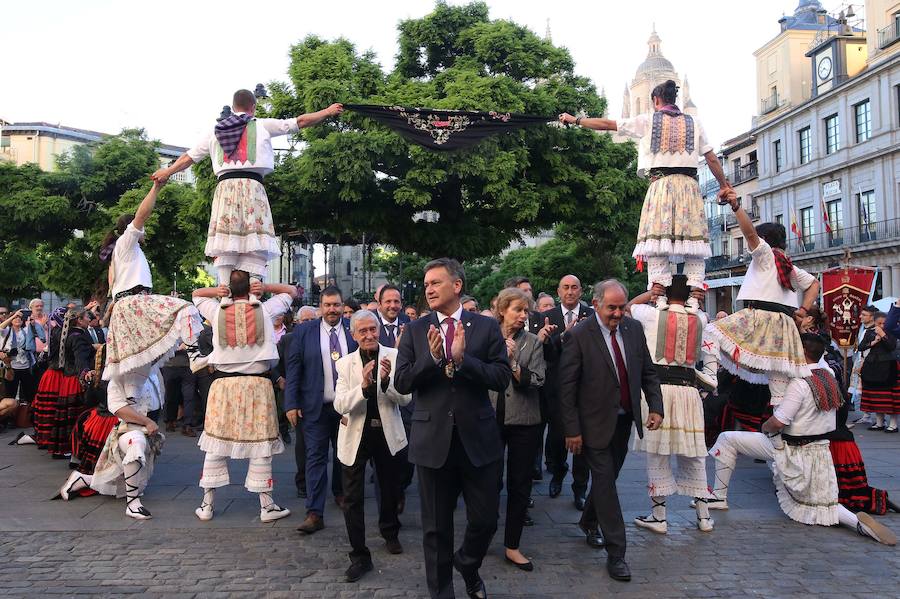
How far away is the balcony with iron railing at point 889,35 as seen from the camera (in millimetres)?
33812

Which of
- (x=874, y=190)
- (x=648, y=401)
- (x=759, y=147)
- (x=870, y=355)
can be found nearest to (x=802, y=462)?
(x=648, y=401)

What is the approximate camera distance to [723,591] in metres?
4.59

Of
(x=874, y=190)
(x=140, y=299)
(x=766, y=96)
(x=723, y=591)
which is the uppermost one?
(x=766, y=96)

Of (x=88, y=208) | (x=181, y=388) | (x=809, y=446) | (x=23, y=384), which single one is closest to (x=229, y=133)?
(x=809, y=446)

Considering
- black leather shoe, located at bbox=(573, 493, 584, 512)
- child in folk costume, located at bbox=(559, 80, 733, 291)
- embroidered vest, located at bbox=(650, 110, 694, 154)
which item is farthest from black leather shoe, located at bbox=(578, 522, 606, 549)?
embroidered vest, located at bbox=(650, 110, 694, 154)

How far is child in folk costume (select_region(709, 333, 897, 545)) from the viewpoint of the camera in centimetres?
605

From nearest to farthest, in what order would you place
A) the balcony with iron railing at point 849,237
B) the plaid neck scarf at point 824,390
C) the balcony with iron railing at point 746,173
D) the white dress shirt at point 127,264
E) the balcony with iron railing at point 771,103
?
the plaid neck scarf at point 824,390
the white dress shirt at point 127,264
the balcony with iron railing at point 849,237
the balcony with iron railing at point 771,103
the balcony with iron railing at point 746,173

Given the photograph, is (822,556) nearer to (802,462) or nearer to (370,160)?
(802,462)

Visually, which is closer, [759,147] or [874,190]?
[874,190]

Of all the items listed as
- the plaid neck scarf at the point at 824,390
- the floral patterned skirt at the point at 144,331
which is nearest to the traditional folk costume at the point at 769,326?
the plaid neck scarf at the point at 824,390

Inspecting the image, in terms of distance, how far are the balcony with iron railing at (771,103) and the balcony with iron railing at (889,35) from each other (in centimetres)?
1098

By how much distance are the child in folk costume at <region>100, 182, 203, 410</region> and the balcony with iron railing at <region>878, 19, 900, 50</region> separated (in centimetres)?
3778

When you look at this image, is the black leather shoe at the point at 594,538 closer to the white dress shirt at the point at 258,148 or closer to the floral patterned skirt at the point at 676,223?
the floral patterned skirt at the point at 676,223

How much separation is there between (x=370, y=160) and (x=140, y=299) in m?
10.8
